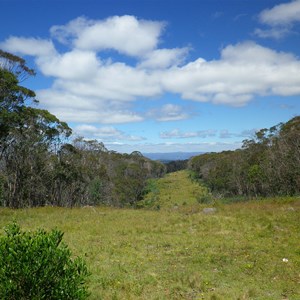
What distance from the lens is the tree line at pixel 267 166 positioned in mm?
49062

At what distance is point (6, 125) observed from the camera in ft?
103

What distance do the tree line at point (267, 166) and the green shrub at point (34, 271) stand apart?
45223 millimetres

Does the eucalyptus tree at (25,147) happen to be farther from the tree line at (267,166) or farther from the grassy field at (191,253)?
the tree line at (267,166)

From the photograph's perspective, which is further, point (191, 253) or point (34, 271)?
point (191, 253)

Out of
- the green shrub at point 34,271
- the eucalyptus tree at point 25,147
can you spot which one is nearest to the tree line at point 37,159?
the eucalyptus tree at point 25,147

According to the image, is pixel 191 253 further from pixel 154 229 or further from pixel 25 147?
pixel 25 147

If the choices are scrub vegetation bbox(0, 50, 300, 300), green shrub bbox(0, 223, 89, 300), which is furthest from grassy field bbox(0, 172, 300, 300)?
green shrub bbox(0, 223, 89, 300)

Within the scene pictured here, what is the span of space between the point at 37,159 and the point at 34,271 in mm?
41386

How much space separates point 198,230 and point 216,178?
6312cm

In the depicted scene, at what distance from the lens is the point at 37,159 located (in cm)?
4453

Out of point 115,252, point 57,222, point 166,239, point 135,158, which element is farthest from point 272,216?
point 135,158

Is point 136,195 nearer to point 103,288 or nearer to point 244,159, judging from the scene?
point 244,159

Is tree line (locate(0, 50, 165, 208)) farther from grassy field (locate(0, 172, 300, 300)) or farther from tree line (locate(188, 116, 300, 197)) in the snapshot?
tree line (locate(188, 116, 300, 197))

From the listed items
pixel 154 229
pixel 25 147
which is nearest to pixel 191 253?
pixel 154 229
